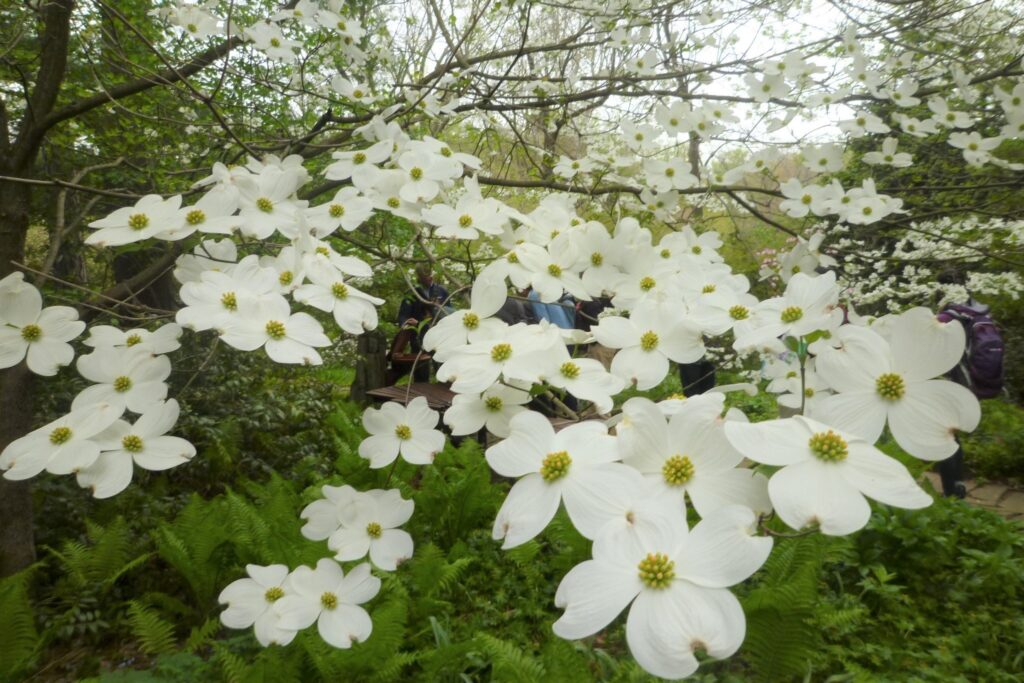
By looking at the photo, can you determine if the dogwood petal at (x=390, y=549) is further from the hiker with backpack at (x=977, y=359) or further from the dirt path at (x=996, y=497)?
the dirt path at (x=996, y=497)

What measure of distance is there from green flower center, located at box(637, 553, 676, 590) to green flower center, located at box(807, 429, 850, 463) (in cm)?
15

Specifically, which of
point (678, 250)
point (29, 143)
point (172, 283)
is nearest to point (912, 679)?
point (678, 250)

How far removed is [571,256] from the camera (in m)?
0.93

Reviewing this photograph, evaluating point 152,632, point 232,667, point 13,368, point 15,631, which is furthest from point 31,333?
point 15,631

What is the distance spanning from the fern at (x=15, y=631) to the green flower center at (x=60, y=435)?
6.00ft

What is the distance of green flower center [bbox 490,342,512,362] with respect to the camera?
718 millimetres

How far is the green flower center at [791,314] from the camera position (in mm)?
664

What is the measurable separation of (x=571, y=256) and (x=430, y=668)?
1385 millimetres

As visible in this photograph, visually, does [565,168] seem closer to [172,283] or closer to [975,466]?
[172,283]

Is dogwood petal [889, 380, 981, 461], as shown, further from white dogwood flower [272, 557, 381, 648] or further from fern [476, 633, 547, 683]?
fern [476, 633, 547, 683]

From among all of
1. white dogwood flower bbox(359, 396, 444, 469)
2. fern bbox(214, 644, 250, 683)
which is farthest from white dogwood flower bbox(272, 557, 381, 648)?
fern bbox(214, 644, 250, 683)

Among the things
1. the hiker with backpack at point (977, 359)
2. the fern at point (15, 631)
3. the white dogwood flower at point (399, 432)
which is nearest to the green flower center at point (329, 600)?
the white dogwood flower at point (399, 432)

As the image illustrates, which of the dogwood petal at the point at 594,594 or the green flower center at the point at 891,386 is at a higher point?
the green flower center at the point at 891,386

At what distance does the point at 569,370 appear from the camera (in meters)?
0.72
